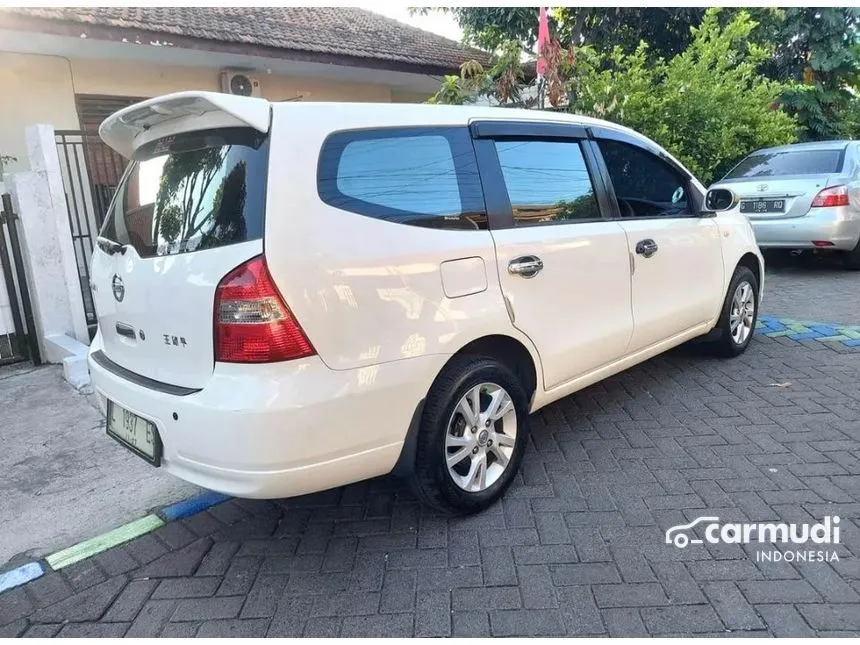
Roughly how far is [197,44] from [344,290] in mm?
6189

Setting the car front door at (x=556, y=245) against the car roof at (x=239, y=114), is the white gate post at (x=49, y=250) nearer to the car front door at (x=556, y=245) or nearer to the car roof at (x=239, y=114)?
the car roof at (x=239, y=114)

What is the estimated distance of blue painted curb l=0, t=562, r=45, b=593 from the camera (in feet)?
8.24

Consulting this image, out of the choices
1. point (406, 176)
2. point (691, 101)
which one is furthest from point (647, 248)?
point (691, 101)

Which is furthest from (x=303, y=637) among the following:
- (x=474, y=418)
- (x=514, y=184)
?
(x=514, y=184)


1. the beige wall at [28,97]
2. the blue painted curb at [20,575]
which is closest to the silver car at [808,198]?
the blue painted curb at [20,575]

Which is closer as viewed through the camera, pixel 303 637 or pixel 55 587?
pixel 303 637

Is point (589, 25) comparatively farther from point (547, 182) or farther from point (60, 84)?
point (547, 182)

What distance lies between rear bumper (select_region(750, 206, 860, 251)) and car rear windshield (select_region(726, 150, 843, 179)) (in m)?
0.58

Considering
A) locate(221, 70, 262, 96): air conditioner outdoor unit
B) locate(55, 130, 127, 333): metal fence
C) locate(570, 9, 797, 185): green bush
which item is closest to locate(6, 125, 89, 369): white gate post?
locate(55, 130, 127, 333): metal fence

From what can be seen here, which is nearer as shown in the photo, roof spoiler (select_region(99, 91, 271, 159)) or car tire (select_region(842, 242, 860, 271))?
roof spoiler (select_region(99, 91, 271, 159))

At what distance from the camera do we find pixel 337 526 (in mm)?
2807

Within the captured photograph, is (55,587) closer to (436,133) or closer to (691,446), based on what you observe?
(436,133)

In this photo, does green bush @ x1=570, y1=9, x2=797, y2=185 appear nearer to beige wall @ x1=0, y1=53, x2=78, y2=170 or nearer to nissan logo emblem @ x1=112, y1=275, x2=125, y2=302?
beige wall @ x1=0, y1=53, x2=78, y2=170

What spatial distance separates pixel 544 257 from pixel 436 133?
76 cm
